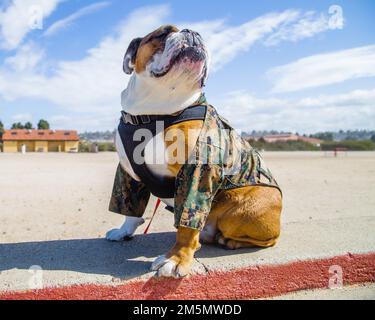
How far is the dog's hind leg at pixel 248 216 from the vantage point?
2666 millimetres

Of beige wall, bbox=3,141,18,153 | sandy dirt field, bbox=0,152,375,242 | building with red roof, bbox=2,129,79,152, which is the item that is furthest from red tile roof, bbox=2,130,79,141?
sandy dirt field, bbox=0,152,375,242

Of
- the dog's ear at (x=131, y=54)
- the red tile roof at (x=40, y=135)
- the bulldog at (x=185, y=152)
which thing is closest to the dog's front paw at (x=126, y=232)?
the bulldog at (x=185, y=152)

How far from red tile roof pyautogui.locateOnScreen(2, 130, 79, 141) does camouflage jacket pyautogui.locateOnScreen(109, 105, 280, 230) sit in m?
52.1

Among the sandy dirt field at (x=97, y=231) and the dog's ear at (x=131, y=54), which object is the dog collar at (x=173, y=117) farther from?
the sandy dirt field at (x=97, y=231)

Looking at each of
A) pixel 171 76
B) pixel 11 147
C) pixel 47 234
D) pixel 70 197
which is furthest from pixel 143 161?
pixel 11 147

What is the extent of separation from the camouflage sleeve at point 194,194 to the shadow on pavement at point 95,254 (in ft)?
1.38

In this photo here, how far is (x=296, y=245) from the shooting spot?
9.77 ft

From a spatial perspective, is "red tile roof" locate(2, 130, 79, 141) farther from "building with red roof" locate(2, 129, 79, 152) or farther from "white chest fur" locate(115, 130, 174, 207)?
"white chest fur" locate(115, 130, 174, 207)

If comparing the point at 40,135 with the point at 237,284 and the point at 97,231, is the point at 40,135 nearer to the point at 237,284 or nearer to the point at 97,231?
the point at 97,231

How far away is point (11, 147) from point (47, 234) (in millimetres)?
49329

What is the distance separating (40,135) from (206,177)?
54210 mm

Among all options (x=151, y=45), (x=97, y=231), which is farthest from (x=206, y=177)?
(x=97, y=231)

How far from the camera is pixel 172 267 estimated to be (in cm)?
230
